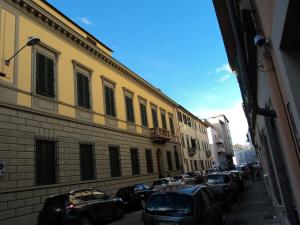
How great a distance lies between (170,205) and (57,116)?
11.7 metres

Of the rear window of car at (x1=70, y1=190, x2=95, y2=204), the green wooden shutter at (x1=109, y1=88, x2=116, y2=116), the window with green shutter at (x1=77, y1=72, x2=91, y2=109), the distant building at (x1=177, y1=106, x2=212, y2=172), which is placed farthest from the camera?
the distant building at (x1=177, y1=106, x2=212, y2=172)

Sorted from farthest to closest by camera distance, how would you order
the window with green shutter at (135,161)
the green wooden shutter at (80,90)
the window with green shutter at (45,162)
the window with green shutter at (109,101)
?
the window with green shutter at (135,161) → the window with green shutter at (109,101) → the green wooden shutter at (80,90) → the window with green shutter at (45,162)

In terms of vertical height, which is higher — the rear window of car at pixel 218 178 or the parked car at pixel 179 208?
the rear window of car at pixel 218 178

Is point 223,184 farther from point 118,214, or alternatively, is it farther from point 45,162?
point 45,162

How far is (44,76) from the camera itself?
57.1 ft

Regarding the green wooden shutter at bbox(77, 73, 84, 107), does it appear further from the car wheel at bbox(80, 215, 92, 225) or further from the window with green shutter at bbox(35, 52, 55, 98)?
the car wheel at bbox(80, 215, 92, 225)

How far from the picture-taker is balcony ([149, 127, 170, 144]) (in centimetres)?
3159

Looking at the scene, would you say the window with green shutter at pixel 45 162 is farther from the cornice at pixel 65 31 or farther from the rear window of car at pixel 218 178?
the rear window of car at pixel 218 178

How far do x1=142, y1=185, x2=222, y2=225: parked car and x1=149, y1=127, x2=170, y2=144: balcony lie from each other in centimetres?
2318

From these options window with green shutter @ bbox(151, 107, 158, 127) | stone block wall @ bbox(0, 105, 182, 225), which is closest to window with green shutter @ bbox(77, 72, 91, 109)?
stone block wall @ bbox(0, 105, 182, 225)

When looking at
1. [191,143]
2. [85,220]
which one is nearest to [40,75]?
[85,220]

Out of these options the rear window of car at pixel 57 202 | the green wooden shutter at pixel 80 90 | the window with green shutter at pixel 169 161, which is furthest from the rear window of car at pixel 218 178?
the window with green shutter at pixel 169 161

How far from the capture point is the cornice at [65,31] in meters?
17.0

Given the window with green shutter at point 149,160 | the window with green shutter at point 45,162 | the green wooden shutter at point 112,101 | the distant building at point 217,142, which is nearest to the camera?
the window with green shutter at point 45,162
